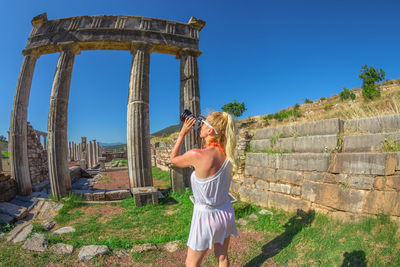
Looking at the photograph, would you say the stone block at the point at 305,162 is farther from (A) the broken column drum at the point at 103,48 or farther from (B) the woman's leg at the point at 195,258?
(A) the broken column drum at the point at 103,48

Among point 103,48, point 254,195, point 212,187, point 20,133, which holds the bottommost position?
point 254,195

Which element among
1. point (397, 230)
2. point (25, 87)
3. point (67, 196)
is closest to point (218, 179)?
point (397, 230)

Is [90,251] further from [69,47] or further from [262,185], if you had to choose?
[69,47]

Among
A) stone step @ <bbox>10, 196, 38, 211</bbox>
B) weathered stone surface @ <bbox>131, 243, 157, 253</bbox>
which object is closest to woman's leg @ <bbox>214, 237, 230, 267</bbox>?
weathered stone surface @ <bbox>131, 243, 157, 253</bbox>

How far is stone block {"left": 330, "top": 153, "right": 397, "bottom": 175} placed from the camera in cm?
333

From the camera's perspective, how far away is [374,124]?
387 cm

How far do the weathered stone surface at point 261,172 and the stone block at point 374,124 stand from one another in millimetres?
1947

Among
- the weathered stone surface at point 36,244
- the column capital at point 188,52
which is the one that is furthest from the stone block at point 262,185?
the column capital at point 188,52

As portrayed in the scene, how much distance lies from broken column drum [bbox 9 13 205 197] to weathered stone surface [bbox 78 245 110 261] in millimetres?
3857

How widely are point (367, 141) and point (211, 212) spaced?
3.37 meters

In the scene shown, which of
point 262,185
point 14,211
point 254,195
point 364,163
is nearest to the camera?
point 364,163

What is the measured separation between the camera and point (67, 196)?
757cm

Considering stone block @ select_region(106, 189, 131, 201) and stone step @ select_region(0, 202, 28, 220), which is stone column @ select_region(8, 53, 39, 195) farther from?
stone block @ select_region(106, 189, 131, 201)

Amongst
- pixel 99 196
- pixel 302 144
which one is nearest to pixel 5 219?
pixel 99 196
